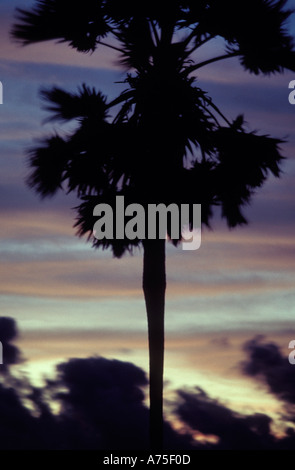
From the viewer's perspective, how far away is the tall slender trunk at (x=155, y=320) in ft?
44.9

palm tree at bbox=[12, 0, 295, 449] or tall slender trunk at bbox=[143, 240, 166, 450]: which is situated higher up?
palm tree at bbox=[12, 0, 295, 449]

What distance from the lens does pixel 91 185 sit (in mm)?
15062

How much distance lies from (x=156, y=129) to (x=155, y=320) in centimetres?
403

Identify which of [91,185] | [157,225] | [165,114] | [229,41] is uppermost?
[229,41]

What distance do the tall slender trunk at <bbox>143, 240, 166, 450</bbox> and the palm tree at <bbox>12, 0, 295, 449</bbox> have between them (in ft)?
0.08

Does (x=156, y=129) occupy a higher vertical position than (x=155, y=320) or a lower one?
higher

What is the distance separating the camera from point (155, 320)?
13.9 meters

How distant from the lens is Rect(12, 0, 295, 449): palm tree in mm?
14773

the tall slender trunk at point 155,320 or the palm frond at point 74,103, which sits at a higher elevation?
the palm frond at point 74,103

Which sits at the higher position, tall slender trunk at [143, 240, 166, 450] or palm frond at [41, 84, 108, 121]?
palm frond at [41, 84, 108, 121]

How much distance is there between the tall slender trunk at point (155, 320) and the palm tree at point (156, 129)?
0.02 m

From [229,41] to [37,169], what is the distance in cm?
522
